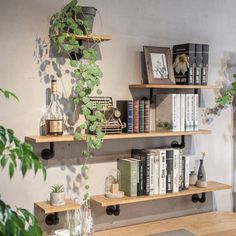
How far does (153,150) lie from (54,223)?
78 centimetres

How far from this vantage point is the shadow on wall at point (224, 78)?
289cm

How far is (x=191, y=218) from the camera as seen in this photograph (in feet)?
8.79

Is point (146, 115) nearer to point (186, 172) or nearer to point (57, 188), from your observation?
point (186, 172)

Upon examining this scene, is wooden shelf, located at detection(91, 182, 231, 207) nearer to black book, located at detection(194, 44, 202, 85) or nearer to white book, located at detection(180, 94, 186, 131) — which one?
white book, located at detection(180, 94, 186, 131)

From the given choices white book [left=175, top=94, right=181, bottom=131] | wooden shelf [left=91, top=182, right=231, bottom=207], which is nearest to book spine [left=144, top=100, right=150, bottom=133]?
white book [left=175, top=94, right=181, bottom=131]

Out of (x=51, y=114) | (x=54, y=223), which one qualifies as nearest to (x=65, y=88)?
(x=51, y=114)

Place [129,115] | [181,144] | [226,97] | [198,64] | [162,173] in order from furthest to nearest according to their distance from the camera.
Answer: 1. [226,97]
2. [181,144]
3. [198,64]
4. [162,173]
5. [129,115]

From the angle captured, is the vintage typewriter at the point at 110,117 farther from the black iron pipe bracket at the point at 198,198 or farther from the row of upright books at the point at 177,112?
the black iron pipe bracket at the point at 198,198

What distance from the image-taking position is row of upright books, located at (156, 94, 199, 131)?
99.0 inches

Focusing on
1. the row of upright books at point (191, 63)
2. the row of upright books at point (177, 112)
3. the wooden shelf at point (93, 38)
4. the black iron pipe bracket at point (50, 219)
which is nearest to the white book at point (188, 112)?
the row of upright books at point (177, 112)

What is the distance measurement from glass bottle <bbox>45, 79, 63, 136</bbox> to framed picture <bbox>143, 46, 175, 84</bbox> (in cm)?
61

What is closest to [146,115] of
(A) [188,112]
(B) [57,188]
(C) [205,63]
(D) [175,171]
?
(A) [188,112]

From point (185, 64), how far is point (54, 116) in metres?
0.94

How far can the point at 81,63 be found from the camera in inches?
89.5
